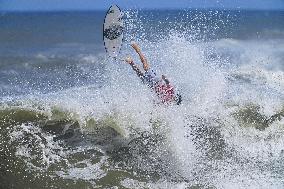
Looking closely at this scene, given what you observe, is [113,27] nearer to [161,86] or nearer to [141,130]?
[161,86]

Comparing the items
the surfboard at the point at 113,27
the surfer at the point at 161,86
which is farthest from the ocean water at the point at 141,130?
the surfboard at the point at 113,27

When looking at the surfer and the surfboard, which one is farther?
the surfboard

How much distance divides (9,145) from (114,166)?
2244mm

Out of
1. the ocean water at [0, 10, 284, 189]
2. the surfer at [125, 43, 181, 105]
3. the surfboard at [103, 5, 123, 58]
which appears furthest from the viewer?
the surfboard at [103, 5, 123, 58]

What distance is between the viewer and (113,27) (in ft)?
38.9

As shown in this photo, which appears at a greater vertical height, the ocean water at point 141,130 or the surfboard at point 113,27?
the surfboard at point 113,27

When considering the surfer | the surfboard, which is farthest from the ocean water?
the surfboard

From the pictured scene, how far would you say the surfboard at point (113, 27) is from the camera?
11.7 meters

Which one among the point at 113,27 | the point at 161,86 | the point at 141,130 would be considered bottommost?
the point at 141,130

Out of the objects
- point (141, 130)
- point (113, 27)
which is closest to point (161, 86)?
point (141, 130)

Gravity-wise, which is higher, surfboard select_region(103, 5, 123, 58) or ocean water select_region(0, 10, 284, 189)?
surfboard select_region(103, 5, 123, 58)

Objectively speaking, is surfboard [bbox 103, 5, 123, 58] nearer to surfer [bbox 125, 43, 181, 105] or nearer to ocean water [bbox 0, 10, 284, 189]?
ocean water [bbox 0, 10, 284, 189]

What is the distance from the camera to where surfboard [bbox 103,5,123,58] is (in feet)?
38.5

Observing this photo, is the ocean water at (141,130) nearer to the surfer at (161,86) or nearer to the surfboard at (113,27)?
the surfer at (161,86)
